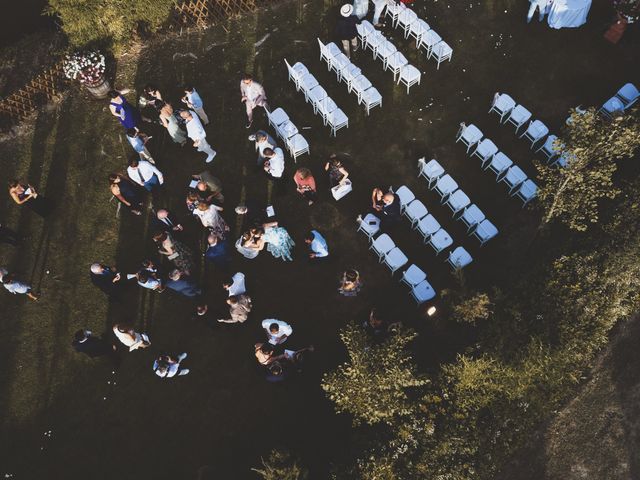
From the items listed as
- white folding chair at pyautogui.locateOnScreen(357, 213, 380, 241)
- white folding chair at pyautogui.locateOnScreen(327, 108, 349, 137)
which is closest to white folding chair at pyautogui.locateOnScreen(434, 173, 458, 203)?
white folding chair at pyautogui.locateOnScreen(357, 213, 380, 241)

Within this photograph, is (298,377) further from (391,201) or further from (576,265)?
(576,265)

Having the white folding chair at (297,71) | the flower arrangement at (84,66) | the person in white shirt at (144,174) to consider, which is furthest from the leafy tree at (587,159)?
the flower arrangement at (84,66)

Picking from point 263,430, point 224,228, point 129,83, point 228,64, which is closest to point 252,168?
point 224,228

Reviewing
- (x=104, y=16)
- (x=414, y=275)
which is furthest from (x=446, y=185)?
(x=104, y=16)

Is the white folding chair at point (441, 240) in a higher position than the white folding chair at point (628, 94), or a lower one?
lower

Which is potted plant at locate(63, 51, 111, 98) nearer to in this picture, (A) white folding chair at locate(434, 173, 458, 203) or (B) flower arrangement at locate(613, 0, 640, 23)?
(A) white folding chair at locate(434, 173, 458, 203)

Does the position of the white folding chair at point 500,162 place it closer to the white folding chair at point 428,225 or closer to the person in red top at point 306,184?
the white folding chair at point 428,225
